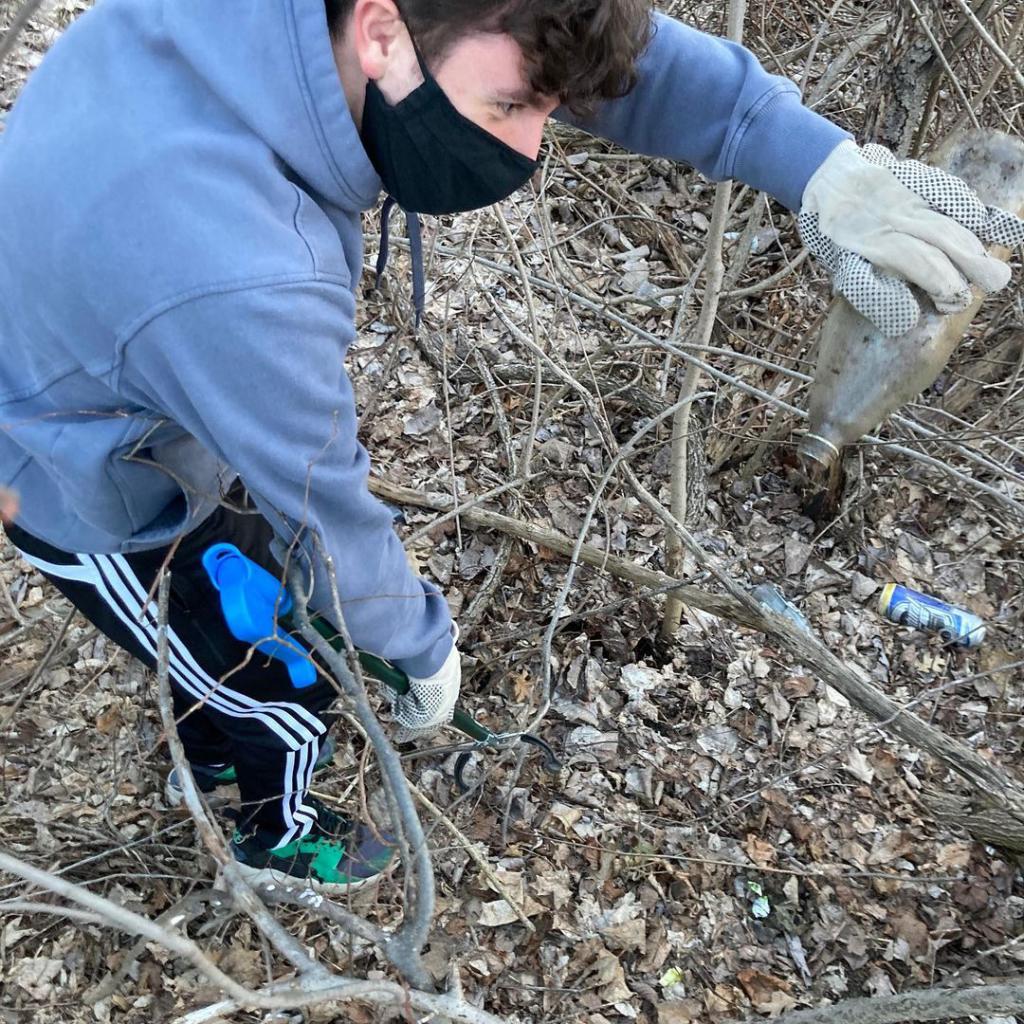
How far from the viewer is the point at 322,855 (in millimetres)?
2477

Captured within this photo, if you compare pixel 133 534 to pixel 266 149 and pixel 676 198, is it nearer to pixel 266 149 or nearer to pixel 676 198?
pixel 266 149

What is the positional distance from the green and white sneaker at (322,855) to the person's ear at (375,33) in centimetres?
185

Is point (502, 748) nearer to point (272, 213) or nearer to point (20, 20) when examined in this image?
point (272, 213)

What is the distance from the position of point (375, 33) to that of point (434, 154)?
0.61 ft

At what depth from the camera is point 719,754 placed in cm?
288

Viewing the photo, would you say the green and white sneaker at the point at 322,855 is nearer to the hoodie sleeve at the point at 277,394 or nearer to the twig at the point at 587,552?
the twig at the point at 587,552

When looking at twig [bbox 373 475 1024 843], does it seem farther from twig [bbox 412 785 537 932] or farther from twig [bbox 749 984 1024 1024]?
twig [bbox 412 785 537 932]

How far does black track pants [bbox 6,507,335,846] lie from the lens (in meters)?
1.78

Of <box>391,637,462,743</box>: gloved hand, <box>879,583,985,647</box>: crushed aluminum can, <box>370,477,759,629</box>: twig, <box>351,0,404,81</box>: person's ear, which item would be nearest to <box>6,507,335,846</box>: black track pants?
<box>391,637,462,743</box>: gloved hand

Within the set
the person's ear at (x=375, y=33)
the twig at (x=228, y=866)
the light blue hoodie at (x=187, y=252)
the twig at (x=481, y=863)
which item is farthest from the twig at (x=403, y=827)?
the twig at (x=481, y=863)

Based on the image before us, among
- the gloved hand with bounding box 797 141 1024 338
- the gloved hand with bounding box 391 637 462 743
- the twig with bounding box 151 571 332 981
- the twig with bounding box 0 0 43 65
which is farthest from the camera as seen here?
the gloved hand with bounding box 391 637 462 743

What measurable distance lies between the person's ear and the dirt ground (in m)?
1.38

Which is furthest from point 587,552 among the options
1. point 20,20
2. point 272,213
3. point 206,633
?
point 20,20

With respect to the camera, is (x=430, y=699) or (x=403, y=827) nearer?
(x=403, y=827)
